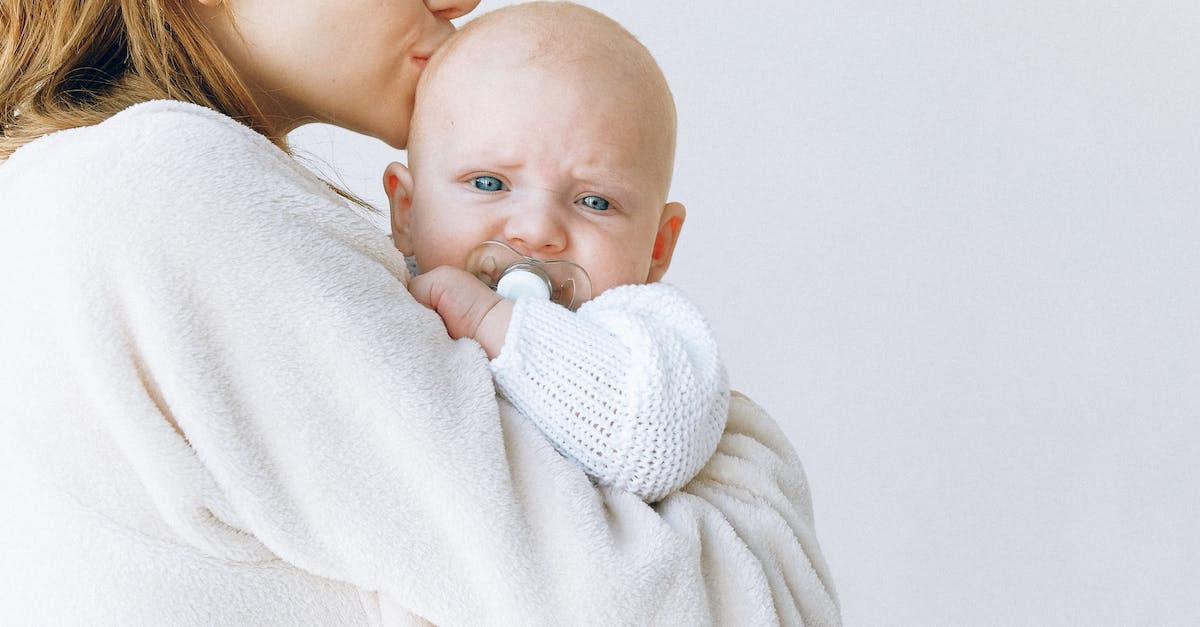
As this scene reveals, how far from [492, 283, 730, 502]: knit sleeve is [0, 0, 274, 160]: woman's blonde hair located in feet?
1.48

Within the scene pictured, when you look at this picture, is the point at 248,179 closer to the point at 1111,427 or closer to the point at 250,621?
the point at 250,621

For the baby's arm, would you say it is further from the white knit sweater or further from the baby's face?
the baby's face

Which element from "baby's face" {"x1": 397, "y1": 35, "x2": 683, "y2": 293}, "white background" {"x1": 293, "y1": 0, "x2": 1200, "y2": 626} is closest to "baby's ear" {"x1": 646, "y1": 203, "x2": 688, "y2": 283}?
"baby's face" {"x1": 397, "y1": 35, "x2": 683, "y2": 293}

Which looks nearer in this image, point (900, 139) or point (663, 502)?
point (663, 502)

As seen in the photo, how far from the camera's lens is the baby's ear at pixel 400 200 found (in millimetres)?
1420

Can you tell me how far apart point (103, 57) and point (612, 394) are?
A: 2.21 ft

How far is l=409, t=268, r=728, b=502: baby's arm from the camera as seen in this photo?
1090 mm

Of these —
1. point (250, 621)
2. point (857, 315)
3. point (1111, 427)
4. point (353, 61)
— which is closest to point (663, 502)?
point (250, 621)

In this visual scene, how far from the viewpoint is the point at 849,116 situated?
3.07m

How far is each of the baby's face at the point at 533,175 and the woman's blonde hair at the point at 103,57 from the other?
0.22 meters

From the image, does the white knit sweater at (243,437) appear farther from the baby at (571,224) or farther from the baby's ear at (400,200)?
the baby's ear at (400,200)

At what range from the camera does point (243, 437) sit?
0.98 m

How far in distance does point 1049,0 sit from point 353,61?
6.98 ft

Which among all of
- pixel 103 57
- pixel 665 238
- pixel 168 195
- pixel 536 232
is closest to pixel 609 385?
pixel 536 232
